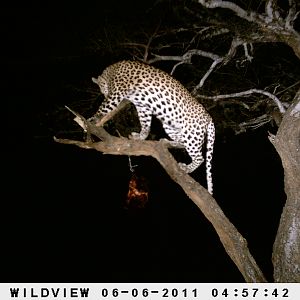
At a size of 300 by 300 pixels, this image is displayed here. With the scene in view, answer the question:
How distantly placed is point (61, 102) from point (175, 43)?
11.4ft

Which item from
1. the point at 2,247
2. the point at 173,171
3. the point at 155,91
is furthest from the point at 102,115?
the point at 2,247

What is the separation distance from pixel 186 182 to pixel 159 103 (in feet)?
3.21

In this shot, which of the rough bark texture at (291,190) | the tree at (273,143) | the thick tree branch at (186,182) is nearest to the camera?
the thick tree branch at (186,182)

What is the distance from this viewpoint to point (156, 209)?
19.6m

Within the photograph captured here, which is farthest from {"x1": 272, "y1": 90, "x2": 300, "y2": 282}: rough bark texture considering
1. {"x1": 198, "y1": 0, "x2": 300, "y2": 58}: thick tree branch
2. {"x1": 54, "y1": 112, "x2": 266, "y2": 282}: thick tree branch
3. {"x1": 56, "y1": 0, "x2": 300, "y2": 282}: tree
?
{"x1": 198, "y1": 0, "x2": 300, "y2": 58}: thick tree branch

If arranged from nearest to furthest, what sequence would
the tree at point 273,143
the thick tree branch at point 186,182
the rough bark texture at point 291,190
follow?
1. the thick tree branch at point 186,182
2. the tree at point 273,143
3. the rough bark texture at point 291,190

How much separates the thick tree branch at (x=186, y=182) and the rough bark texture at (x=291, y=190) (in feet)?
1.03

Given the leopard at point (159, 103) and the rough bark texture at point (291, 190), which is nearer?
the rough bark texture at point (291, 190)

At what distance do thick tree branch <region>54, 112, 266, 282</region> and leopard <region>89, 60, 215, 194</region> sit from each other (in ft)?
1.20

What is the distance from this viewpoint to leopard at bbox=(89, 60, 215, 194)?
5.59 meters

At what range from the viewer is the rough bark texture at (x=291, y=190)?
532 cm

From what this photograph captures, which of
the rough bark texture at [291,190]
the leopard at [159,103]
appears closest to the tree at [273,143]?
the rough bark texture at [291,190]

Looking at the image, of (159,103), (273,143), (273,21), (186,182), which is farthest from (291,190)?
(273,21)

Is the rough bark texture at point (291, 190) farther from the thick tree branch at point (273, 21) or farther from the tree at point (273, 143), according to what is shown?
the thick tree branch at point (273, 21)
